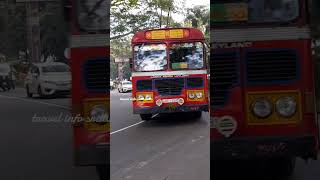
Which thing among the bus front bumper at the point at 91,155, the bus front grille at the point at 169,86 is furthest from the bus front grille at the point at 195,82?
the bus front bumper at the point at 91,155

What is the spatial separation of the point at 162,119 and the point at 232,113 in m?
0.75

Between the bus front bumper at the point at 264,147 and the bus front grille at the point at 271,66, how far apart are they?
48 centimetres

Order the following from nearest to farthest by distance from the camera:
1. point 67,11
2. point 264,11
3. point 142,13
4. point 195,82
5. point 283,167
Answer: point 142,13, point 195,82, point 67,11, point 264,11, point 283,167

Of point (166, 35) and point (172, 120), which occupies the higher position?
point (166, 35)

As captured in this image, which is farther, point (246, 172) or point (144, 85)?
point (246, 172)

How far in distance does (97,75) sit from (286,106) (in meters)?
1.53

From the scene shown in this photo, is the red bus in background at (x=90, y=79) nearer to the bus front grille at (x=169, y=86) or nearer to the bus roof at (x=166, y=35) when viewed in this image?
the bus roof at (x=166, y=35)

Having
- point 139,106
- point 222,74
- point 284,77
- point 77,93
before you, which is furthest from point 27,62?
point 284,77

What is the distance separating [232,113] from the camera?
4.93 meters

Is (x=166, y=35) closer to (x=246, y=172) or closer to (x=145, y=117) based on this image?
(x=145, y=117)

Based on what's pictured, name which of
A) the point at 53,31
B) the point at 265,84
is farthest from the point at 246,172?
the point at 53,31

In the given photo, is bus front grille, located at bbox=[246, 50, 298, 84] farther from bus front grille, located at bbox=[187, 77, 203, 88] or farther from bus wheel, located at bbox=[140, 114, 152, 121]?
bus wheel, located at bbox=[140, 114, 152, 121]

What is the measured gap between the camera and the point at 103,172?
4.86 m

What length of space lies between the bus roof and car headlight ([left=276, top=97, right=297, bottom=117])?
3.12 feet
